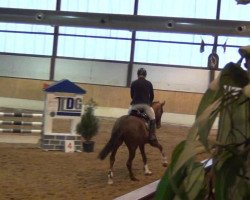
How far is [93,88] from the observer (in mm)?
18984

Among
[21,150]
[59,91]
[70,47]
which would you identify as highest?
[70,47]

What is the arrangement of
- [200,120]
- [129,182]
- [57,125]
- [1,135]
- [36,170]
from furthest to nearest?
[57,125] → [1,135] → [36,170] → [129,182] → [200,120]

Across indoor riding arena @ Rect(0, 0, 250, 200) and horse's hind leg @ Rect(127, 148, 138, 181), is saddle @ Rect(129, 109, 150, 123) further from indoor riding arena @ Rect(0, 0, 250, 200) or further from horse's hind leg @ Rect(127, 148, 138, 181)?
indoor riding arena @ Rect(0, 0, 250, 200)

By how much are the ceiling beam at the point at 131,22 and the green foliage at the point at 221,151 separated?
12.3 metres

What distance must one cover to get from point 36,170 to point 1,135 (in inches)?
126

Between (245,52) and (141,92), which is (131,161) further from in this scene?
(245,52)

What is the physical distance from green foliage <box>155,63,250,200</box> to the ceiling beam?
12.3 m

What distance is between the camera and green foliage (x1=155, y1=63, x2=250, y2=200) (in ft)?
2.14

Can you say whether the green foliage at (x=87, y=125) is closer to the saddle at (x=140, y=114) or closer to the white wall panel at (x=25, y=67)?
the saddle at (x=140, y=114)

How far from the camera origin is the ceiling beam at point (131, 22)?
12820mm

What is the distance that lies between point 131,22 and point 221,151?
13.1 metres

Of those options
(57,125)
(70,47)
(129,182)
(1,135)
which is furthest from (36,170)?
(70,47)

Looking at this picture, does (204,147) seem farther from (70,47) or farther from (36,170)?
(70,47)

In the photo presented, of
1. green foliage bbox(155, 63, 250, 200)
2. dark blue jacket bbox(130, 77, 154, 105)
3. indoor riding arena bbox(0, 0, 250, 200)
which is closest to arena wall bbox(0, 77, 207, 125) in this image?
indoor riding arena bbox(0, 0, 250, 200)
